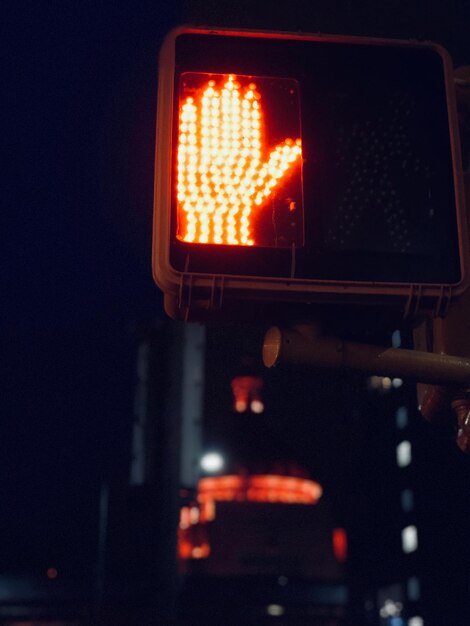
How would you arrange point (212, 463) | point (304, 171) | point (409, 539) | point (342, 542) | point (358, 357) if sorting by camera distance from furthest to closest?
1. point (342, 542)
2. point (409, 539)
3. point (212, 463)
4. point (358, 357)
5. point (304, 171)

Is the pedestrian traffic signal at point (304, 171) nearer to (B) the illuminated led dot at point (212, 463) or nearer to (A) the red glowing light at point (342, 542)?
(B) the illuminated led dot at point (212, 463)

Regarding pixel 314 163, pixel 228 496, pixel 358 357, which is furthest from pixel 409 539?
pixel 314 163

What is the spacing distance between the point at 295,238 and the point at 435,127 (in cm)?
47

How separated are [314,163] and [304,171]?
34 mm

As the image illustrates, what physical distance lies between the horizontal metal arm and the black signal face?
0.91 ft

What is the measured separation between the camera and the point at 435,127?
6.52 feet

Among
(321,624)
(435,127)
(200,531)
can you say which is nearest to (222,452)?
(200,531)

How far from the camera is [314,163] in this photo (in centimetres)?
186

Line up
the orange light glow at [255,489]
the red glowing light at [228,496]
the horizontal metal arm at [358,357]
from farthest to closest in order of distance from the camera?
the orange light glow at [255,489] < the red glowing light at [228,496] < the horizontal metal arm at [358,357]

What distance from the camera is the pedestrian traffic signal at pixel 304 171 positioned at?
5.82ft

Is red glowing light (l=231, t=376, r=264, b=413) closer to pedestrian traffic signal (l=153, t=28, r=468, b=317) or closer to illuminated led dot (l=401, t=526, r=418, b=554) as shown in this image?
illuminated led dot (l=401, t=526, r=418, b=554)

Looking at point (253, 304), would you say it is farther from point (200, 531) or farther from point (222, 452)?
point (222, 452)

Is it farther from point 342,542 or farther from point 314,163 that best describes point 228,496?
point 314,163

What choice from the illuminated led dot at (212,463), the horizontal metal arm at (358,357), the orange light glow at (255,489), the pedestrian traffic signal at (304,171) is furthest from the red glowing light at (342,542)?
the pedestrian traffic signal at (304,171)
